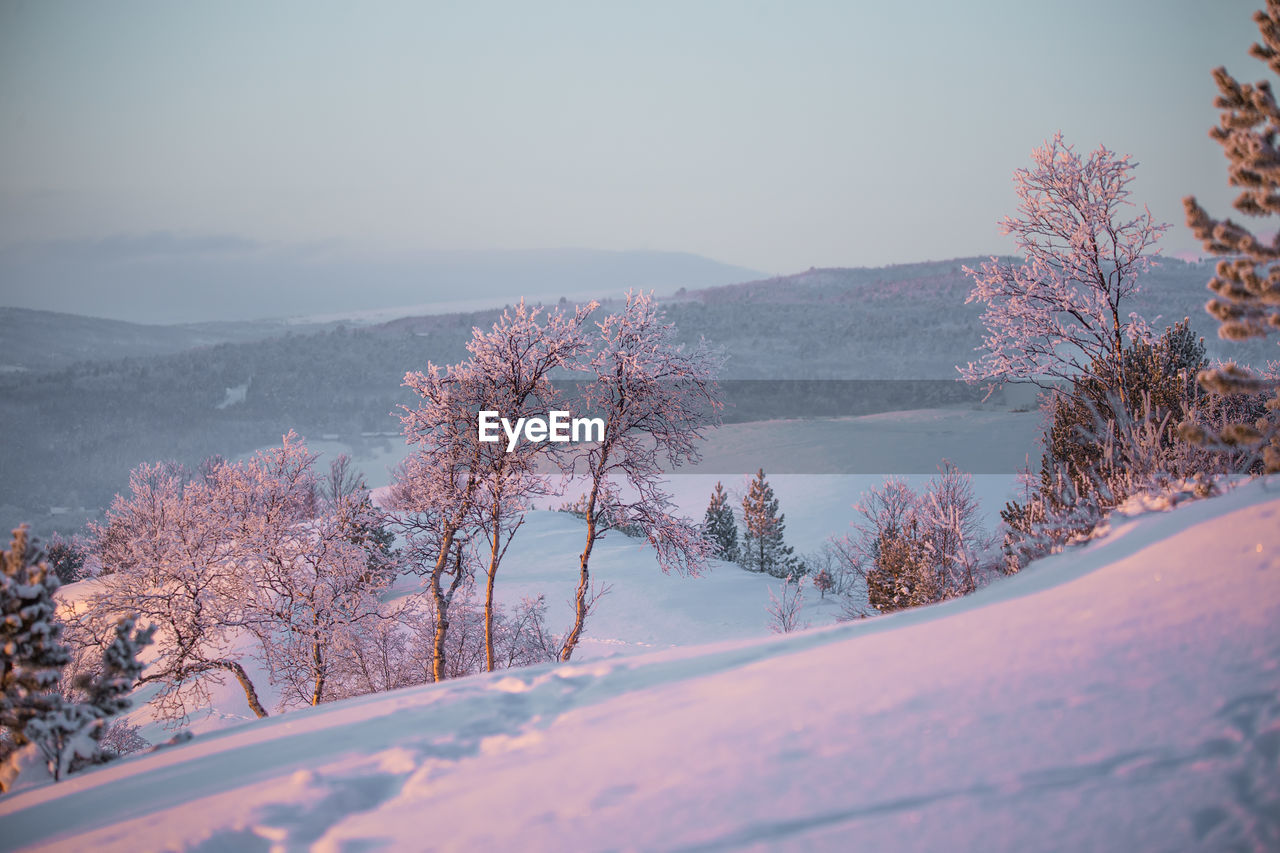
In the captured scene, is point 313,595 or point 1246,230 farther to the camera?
point 313,595

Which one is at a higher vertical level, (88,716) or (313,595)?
(88,716)

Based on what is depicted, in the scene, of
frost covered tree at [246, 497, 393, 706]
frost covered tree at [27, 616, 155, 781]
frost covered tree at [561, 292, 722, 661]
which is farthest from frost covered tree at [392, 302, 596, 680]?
frost covered tree at [27, 616, 155, 781]

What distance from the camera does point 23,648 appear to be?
17.4 ft

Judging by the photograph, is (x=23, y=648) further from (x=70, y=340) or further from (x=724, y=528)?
(x=70, y=340)

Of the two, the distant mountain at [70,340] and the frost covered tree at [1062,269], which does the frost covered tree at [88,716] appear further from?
the distant mountain at [70,340]

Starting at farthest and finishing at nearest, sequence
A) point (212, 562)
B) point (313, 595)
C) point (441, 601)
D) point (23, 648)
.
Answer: point (313, 595) → point (212, 562) → point (441, 601) → point (23, 648)

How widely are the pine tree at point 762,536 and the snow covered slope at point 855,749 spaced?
31.3 m

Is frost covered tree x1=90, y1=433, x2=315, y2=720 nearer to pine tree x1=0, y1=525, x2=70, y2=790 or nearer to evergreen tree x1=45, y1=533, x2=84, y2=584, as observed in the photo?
pine tree x1=0, y1=525, x2=70, y2=790

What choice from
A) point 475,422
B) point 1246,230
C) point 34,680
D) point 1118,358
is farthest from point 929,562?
point 34,680

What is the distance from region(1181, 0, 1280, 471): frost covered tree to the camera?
556cm

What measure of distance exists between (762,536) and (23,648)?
33.6 m

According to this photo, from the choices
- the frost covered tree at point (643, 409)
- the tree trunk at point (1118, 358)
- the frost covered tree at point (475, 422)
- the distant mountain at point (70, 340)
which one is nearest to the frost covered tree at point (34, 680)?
the frost covered tree at point (475, 422)

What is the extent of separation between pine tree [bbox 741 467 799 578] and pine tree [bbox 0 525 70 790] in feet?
106

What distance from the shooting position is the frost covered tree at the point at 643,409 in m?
13.7
